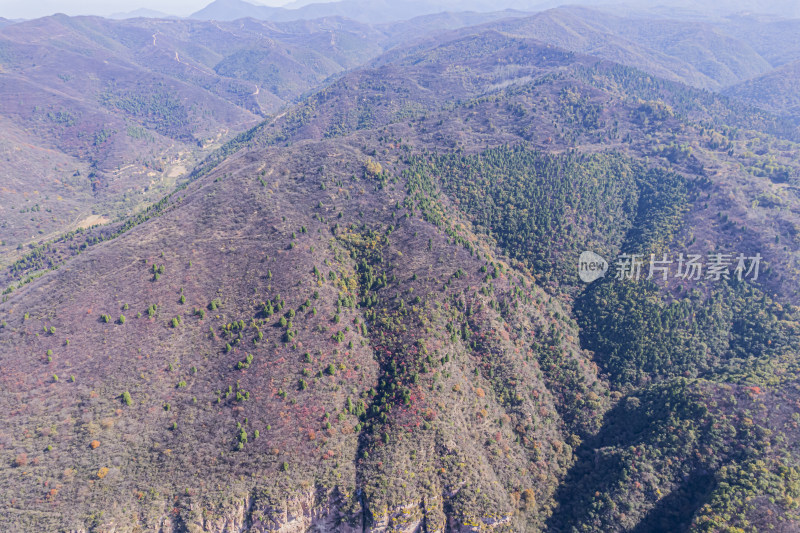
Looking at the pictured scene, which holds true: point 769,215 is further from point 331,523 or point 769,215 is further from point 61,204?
point 61,204

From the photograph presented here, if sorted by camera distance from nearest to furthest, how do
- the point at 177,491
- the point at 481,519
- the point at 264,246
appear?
1. the point at 177,491
2. the point at 481,519
3. the point at 264,246

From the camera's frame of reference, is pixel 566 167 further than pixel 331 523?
Yes

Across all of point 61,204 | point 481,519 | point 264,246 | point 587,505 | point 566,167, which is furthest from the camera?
point 61,204

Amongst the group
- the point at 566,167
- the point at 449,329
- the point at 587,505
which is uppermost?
the point at 566,167

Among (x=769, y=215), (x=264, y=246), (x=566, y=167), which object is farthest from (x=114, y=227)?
(x=769, y=215)

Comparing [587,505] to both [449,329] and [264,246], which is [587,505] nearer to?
[449,329]

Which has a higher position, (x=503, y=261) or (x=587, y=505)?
(x=503, y=261)
